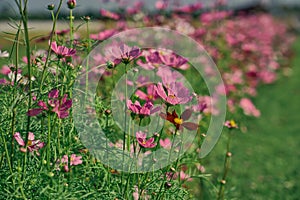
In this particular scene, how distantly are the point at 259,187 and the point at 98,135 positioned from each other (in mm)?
1820

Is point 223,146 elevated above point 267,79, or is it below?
below

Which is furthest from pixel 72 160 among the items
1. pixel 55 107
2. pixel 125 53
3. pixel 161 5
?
pixel 161 5

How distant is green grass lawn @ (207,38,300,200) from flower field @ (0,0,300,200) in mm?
15

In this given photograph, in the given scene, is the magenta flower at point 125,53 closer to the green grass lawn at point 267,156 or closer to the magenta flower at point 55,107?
the magenta flower at point 55,107

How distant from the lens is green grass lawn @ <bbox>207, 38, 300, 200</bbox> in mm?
3002

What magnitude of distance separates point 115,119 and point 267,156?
92.2 inches

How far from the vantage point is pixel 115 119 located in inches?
68.0

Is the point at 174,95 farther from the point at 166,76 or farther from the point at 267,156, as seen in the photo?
the point at 267,156

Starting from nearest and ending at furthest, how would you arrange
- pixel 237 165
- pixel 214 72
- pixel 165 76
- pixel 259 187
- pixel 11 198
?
1. pixel 11 198
2. pixel 165 76
3. pixel 259 187
4. pixel 237 165
5. pixel 214 72

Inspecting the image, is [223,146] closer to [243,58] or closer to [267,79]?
[243,58]

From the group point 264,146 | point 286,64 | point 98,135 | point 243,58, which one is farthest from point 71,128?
point 286,64

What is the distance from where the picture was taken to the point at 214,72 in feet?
12.3

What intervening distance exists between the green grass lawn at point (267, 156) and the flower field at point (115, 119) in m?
0.02

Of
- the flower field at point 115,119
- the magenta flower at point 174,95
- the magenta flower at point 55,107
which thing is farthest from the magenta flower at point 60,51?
the magenta flower at point 174,95
